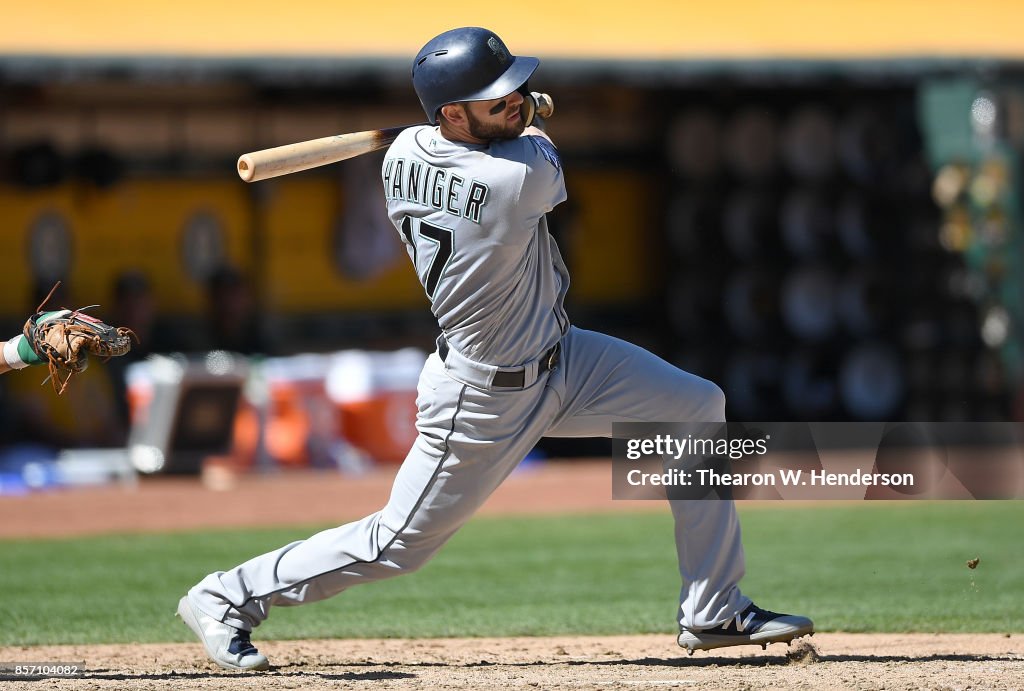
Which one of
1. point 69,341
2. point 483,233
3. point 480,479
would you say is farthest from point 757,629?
point 69,341

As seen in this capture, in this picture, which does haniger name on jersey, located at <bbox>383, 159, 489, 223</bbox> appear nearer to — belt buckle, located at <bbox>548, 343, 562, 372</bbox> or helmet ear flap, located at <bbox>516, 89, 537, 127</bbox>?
helmet ear flap, located at <bbox>516, 89, 537, 127</bbox>

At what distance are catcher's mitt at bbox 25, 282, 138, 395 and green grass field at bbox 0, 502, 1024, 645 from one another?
64.3 inches

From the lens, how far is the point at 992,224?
45.2 feet

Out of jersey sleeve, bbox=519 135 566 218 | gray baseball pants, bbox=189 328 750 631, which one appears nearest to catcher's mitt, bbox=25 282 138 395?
gray baseball pants, bbox=189 328 750 631

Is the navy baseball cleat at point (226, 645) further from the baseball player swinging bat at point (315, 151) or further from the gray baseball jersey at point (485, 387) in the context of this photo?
the baseball player swinging bat at point (315, 151)

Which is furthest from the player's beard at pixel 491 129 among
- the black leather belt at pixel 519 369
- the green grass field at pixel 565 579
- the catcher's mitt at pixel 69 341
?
the green grass field at pixel 565 579

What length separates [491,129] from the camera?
4621mm

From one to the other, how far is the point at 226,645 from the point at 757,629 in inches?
66.2

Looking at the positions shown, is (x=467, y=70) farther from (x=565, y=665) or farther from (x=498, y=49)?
(x=565, y=665)

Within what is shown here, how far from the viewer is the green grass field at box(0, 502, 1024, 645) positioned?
6266mm

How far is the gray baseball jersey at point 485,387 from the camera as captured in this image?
456cm

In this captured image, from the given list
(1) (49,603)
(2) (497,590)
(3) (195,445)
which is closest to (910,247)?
(3) (195,445)

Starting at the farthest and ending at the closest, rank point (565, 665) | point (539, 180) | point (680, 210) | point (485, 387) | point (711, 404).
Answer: point (680, 210) → point (565, 665) → point (711, 404) → point (485, 387) → point (539, 180)

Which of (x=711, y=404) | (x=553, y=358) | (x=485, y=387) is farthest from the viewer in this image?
(x=711, y=404)
